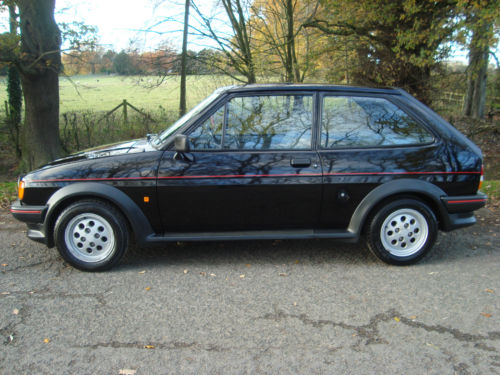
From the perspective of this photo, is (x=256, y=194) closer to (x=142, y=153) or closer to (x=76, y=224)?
(x=142, y=153)

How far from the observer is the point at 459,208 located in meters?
4.27

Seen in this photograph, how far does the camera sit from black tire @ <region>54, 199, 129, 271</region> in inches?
160

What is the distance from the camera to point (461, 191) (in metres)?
4.27

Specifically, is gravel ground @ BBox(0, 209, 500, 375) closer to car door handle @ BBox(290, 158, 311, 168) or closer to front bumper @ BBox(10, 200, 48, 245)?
front bumper @ BBox(10, 200, 48, 245)

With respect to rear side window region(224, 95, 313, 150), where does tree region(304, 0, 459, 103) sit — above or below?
A: above

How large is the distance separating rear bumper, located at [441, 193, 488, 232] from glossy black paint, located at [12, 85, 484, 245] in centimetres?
1

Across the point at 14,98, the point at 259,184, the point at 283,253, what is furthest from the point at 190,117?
the point at 14,98

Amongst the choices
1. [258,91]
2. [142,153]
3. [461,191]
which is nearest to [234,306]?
[142,153]

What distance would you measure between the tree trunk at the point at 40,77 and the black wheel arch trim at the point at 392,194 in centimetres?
629

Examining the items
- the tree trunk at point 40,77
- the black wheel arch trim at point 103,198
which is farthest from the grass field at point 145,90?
the black wheel arch trim at point 103,198

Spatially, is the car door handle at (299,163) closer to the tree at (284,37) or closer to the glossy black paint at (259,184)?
the glossy black paint at (259,184)

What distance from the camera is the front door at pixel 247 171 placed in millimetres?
4059

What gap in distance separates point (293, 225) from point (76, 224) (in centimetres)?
211

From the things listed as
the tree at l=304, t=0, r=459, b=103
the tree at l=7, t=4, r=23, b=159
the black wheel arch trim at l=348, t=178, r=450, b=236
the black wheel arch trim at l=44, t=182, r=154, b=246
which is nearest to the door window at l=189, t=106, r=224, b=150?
the black wheel arch trim at l=44, t=182, r=154, b=246
